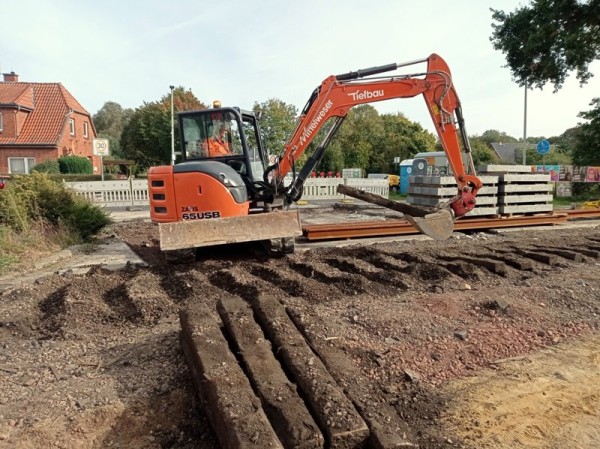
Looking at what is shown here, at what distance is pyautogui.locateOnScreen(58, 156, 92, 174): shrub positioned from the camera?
103 feet

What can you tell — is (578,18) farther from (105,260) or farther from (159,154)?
(159,154)

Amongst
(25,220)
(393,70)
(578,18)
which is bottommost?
(25,220)

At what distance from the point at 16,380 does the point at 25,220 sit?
6.93 meters

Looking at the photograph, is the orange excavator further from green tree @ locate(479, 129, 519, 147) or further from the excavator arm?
green tree @ locate(479, 129, 519, 147)

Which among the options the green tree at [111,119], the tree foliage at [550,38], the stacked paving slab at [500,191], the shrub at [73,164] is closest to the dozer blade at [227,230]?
the stacked paving slab at [500,191]

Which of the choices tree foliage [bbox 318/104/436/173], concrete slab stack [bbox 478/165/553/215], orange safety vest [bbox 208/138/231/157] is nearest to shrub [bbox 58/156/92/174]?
tree foliage [bbox 318/104/436/173]

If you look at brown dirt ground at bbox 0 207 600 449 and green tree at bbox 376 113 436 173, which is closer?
brown dirt ground at bbox 0 207 600 449

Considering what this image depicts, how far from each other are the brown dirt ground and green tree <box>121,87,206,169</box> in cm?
3754


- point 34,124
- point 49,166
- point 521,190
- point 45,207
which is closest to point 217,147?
point 45,207

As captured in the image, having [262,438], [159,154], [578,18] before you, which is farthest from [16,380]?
[159,154]

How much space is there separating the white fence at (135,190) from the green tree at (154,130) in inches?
887

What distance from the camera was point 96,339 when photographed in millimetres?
4766

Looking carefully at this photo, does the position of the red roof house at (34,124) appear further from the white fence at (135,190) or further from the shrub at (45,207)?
the shrub at (45,207)

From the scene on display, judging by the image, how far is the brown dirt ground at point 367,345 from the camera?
3.28m
